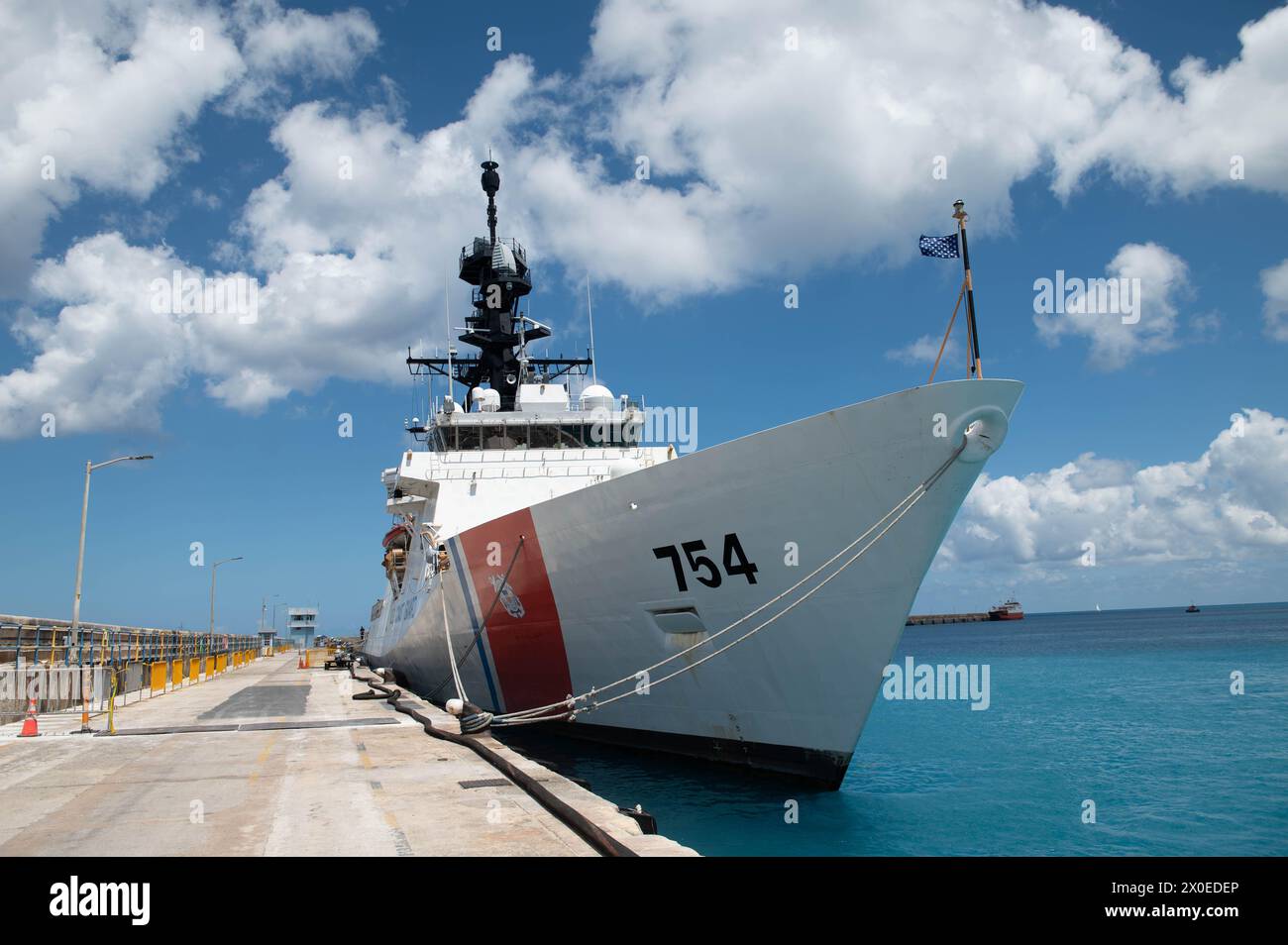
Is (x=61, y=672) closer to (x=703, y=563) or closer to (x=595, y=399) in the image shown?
(x=595, y=399)

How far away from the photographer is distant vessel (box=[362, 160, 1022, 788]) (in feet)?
25.5

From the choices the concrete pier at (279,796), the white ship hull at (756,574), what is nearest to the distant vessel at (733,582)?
the white ship hull at (756,574)

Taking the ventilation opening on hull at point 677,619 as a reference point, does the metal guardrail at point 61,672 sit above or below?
below

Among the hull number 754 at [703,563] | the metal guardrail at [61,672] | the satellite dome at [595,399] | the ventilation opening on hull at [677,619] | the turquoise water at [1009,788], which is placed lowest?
the turquoise water at [1009,788]

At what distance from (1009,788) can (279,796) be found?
10.5m

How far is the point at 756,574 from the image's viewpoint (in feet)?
28.1

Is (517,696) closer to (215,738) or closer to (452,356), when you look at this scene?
(215,738)

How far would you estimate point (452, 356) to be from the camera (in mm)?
23391

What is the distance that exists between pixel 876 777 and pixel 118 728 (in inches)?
465

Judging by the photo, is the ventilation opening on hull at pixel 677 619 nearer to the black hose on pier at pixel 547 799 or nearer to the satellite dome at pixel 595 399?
the black hose on pier at pixel 547 799

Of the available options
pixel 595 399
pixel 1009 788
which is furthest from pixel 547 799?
pixel 595 399

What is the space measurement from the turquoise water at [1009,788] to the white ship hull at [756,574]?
0.57 m

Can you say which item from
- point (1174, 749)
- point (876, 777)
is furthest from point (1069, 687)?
point (876, 777)

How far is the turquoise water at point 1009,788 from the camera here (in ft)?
29.0
